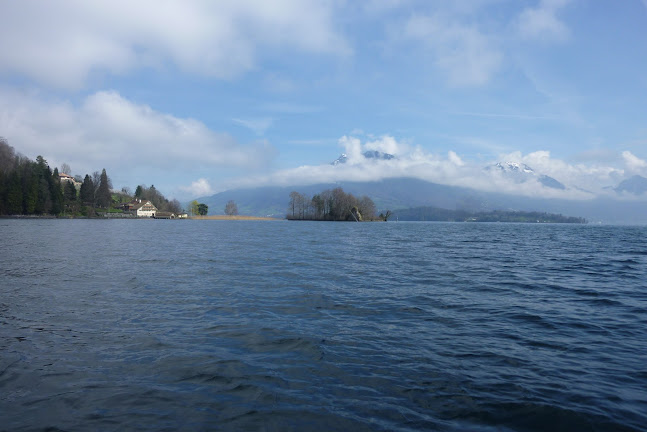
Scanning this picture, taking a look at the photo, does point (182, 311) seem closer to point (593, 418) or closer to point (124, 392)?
point (124, 392)

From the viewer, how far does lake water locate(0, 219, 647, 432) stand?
7344 millimetres

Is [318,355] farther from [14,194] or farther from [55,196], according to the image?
[55,196]

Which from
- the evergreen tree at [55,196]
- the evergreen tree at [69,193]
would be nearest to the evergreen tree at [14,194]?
the evergreen tree at [55,196]

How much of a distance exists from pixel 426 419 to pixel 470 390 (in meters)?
1.74

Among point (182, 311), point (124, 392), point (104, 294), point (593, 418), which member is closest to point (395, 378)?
point (593, 418)

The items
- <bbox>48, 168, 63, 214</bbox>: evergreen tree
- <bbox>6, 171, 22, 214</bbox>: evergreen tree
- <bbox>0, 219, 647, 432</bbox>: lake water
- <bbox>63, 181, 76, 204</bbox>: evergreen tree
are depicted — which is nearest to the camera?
<bbox>0, 219, 647, 432</bbox>: lake water

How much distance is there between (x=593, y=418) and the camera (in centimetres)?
729

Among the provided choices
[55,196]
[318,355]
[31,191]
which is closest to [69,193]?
[55,196]

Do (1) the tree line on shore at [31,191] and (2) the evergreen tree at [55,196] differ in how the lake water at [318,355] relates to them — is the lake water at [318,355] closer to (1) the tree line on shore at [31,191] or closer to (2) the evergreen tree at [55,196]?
(1) the tree line on shore at [31,191]

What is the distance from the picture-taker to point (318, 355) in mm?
10367

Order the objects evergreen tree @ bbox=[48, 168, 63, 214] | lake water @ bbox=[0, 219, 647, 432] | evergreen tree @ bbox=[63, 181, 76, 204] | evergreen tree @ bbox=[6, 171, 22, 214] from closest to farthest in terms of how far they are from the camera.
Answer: lake water @ bbox=[0, 219, 647, 432]
evergreen tree @ bbox=[6, 171, 22, 214]
evergreen tree @ bbox=[48, 168, 63, 214]
evergreen tree @ bbox=[63, 181, 76, 204]

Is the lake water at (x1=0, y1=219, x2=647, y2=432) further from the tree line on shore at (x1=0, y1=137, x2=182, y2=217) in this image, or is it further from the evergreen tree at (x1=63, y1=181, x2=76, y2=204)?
the evergreen tree at (x1=63, y1=181, x2=76, y2=204)

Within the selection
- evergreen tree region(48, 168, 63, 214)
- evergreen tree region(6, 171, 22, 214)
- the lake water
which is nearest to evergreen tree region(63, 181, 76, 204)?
evergreen tree region(48, 168, 63, 214)

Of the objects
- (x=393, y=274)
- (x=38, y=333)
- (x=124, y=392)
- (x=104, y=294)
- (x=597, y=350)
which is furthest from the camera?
(x=393, y=274)
